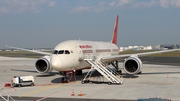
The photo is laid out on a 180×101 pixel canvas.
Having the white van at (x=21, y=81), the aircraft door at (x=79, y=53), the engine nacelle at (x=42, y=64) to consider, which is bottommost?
the white van at (x=21, y=81)

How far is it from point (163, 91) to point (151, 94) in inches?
66.0

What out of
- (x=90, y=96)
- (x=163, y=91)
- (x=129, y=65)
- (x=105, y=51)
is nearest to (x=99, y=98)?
(x=90, y=96)

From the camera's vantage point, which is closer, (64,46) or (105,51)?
(64,46)

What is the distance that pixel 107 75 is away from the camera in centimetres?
2481

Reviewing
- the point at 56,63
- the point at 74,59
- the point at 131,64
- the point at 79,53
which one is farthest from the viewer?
the point at 131,64

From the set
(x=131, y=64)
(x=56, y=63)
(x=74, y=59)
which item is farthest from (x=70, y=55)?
(x=131, y=64)

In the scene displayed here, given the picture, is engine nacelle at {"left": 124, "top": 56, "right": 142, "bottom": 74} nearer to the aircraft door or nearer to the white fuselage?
the white fuselage

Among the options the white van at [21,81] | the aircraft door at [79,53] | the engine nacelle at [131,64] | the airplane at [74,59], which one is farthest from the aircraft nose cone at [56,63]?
A: the engine nacelle at [131,64]

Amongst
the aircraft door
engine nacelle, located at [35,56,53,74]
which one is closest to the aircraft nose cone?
the aircraft door

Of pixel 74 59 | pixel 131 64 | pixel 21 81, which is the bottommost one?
pixel 21 81

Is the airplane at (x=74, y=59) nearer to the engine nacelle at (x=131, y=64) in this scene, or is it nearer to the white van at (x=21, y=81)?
the engine nacelle at (x=131, y=64)

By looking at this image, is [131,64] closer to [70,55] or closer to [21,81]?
[70,55]

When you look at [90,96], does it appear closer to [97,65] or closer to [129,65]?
[97,65]

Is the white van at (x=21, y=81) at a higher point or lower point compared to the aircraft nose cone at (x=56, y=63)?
lower
